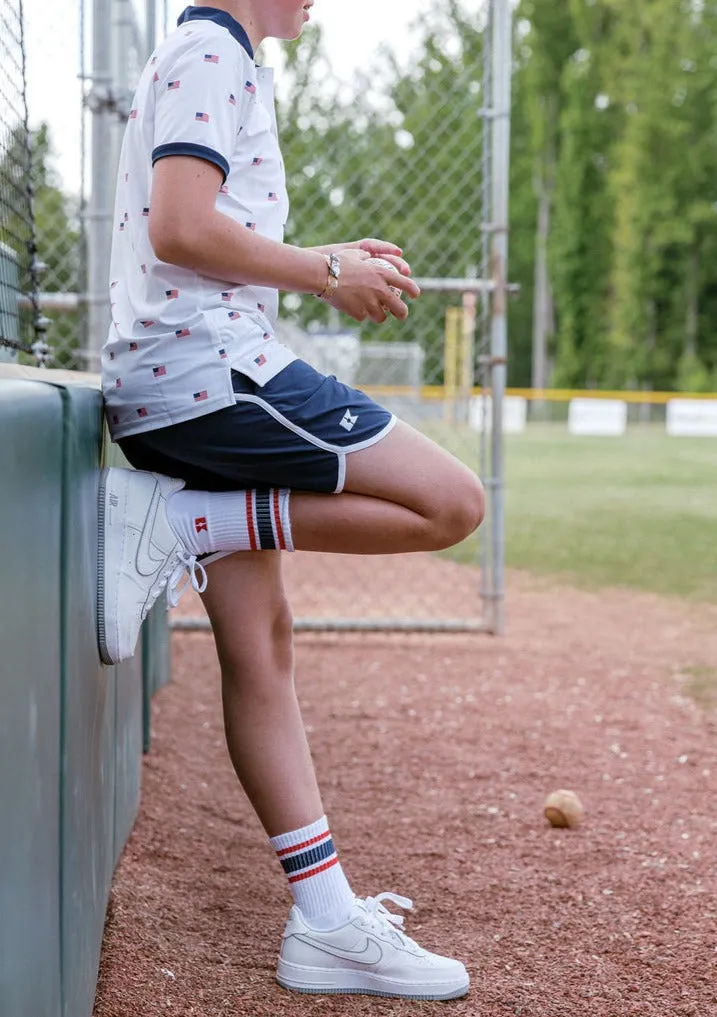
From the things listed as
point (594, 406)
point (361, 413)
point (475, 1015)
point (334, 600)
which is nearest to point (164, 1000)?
point (475, 1015)

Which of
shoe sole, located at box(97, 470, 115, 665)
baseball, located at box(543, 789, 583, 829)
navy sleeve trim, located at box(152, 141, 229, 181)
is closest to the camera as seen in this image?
navy sleeve trim, located at box(152, 141, 229, 181)

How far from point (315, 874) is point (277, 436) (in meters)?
0.83

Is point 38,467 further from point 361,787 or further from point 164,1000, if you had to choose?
point 361,787

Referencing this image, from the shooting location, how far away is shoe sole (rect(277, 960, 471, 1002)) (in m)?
2.27

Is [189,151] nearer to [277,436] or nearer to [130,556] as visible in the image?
[277,436]

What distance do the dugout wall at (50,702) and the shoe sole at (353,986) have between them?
36 cm

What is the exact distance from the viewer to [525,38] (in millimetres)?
43625

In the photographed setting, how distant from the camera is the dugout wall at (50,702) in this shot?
1310mm

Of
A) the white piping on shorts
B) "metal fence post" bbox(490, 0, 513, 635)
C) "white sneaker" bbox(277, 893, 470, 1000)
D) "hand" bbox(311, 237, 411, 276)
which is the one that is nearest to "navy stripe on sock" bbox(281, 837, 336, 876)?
"white sneaker" bbox(277, 893, 470, 1000)

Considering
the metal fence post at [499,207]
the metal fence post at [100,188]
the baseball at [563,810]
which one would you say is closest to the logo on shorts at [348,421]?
the baseball at [563,810]

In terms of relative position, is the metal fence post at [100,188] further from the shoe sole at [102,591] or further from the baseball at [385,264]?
the shoe sole at [102,591]

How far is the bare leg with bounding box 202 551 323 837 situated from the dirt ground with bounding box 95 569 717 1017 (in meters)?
0.33

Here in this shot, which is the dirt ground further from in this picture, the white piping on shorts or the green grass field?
the green grass field

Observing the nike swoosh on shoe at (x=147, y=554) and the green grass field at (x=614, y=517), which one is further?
the green grass field at (x=614, y=517)
